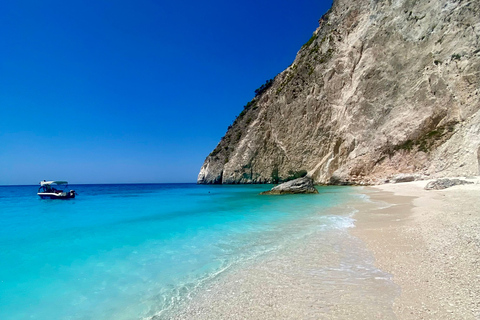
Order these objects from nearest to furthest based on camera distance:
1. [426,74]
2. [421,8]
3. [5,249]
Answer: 1. [5,249]
2. [426,74]
3. [421,8]

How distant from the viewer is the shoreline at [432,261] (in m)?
2.80

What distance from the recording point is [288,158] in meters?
44.8

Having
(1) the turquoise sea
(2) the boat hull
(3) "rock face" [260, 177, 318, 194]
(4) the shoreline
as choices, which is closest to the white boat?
(2) the boat hull

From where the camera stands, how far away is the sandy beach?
294 cm

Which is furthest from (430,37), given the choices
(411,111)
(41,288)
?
(41,288)

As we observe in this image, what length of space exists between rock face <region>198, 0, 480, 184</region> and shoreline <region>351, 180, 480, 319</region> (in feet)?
57.7

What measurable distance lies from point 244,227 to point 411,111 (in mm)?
27250

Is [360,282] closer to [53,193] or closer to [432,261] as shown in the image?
[432,261]

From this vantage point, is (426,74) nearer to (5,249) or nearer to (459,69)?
(459,69)

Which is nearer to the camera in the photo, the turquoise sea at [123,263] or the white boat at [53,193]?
the turquoise sea at [123,263]

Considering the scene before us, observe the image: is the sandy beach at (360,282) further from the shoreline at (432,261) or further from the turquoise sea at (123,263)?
the turquoise sea at (123,263)

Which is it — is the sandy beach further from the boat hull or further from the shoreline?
A: the boat hull

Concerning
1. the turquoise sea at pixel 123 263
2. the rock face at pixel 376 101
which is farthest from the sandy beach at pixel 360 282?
the rock face at pixel 376 101

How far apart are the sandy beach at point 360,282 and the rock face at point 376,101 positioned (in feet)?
65.1
